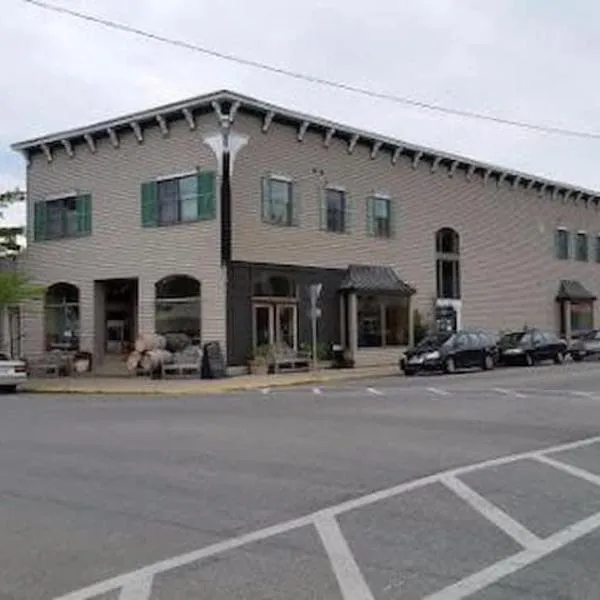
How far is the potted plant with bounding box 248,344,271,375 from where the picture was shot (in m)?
33.9

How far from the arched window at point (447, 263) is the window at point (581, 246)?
11.9 meters

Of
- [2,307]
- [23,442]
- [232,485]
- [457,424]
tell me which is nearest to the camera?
[232,485]

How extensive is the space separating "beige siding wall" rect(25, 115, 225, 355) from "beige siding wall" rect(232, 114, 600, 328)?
1450 millimetres

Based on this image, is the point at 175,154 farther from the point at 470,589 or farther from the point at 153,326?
the point at 470,589

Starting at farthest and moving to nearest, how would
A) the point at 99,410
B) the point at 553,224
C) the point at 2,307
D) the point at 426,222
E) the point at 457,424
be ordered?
1. the point at 553,224
2. the point at 426,222
3. the point at 2,307
4. the point at 99,410
5. the point at 457,424

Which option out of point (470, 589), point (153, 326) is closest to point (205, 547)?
point (470, 589)

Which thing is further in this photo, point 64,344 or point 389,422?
point 64,344

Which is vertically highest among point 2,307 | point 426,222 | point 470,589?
point 426,222

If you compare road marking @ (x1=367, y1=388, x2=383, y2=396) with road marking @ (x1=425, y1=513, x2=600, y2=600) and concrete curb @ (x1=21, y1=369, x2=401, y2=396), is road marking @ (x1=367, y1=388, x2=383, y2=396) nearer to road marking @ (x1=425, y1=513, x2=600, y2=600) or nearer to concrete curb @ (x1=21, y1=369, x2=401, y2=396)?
concrete curb @ (x1=21, y1=369, x2=401, y2=396)

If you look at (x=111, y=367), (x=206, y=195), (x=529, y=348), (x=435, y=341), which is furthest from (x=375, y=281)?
(x=111, y=367)

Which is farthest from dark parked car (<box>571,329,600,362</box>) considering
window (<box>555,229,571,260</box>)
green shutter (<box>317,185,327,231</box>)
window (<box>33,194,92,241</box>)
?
window (<box>33,194,92,241</box>)

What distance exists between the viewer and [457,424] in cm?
1669

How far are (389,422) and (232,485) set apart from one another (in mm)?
6739

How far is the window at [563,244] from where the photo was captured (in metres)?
52.5
